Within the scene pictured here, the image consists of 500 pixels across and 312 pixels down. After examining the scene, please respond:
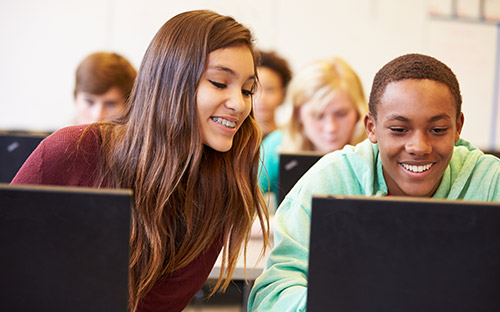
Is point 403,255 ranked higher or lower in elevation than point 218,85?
lower

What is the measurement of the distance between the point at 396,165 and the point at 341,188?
0.13 m

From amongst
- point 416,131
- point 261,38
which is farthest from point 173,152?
point 261,38

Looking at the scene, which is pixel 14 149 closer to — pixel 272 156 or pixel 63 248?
pixel 272 156

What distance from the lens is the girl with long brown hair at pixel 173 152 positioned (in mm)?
1250

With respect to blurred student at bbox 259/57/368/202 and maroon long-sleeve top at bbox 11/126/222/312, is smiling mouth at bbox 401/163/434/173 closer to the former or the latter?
maroon long-sleeve top at bbox 11/126/222/312

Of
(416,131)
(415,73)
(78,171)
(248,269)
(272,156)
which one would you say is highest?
(415,73)

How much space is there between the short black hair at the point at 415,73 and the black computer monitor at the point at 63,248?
2.29 feet

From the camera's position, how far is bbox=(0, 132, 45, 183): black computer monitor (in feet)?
6.71

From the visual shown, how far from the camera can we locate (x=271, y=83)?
12.0 ft

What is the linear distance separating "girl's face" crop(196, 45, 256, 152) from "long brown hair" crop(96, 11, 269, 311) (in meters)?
0.02

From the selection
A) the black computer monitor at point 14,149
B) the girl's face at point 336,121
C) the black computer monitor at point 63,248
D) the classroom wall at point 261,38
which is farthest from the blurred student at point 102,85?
the black computer monitor at point 63,248

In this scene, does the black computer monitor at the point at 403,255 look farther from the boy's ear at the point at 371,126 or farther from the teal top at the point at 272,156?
the teal top at the point at 272,156

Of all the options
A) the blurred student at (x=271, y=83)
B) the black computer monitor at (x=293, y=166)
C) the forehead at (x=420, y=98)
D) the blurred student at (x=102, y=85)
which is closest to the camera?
the forehead at (x=420, y=98)

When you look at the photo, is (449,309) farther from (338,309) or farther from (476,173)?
(476,173)
